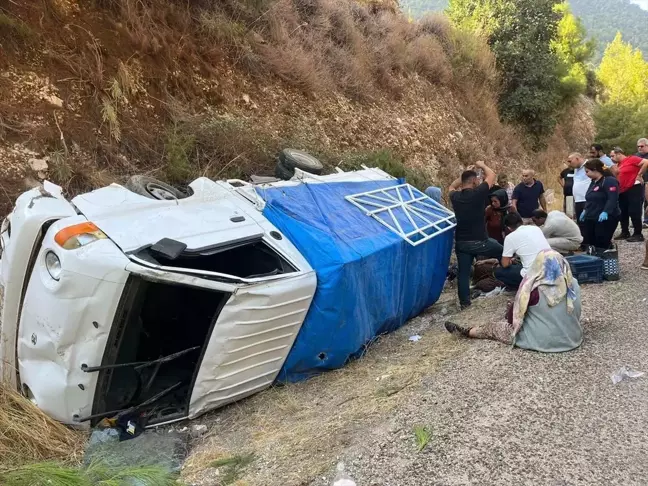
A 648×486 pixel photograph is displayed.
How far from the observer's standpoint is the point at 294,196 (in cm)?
521

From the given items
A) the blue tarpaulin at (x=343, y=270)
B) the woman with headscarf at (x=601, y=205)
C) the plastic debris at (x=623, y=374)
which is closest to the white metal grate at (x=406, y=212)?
the blue tarpaulin at (x=343, y=270)

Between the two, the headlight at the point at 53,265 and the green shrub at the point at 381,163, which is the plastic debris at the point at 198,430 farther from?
the green shrub at the point at 381,163

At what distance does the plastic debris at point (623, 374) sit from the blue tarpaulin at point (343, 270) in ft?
6.70

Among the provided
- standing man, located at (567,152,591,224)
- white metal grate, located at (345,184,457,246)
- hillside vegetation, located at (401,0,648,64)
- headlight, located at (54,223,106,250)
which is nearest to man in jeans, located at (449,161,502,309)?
white metal grate, located at (345,184,457,246)

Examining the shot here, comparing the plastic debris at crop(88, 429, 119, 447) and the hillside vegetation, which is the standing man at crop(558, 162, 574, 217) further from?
the hillside vegetation

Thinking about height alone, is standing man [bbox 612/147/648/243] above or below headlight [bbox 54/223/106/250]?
below

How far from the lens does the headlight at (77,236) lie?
3.61 metres

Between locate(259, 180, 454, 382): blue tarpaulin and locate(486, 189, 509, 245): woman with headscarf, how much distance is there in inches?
60.6

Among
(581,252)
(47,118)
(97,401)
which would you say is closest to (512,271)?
(581,252)

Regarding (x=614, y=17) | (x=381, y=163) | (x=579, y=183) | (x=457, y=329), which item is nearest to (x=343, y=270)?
(x=457, y=329)

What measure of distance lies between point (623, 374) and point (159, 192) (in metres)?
4.26

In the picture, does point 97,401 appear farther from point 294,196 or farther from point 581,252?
point 581,252

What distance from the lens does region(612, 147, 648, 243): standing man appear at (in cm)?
780

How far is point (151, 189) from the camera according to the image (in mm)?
5113
